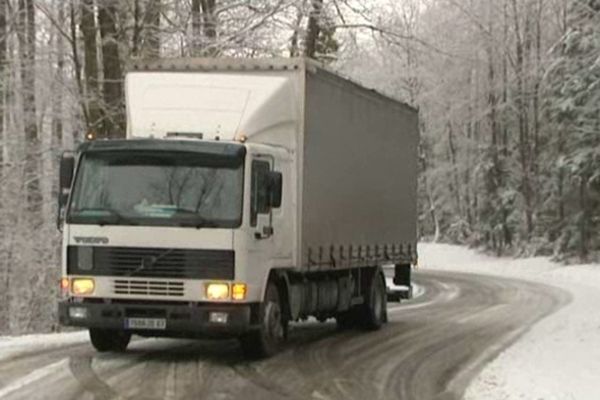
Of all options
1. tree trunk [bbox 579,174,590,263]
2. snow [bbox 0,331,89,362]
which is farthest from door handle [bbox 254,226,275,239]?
tree trunk [bbox 579,174,590,263]

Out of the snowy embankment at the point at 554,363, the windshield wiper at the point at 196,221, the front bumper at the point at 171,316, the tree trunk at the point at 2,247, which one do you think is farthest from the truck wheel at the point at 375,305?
the tree trunk at the point at 2,247

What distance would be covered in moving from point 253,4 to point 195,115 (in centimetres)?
1111

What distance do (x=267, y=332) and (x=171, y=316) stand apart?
1.44 m

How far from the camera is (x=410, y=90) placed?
6172cm

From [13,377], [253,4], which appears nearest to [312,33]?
[253,4]

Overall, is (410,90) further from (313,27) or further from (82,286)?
(82,286)

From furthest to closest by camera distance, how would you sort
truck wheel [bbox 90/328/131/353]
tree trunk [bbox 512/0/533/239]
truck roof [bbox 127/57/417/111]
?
1. tree trunk [bbox 512/0/533/239]
2. truck roof [bbox 127/57/417/111]
3. truck wheel [bbox 90/328/131/353]

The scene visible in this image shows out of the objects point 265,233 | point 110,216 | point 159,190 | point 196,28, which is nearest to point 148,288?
point 110,216

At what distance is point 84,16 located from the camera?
906 inches

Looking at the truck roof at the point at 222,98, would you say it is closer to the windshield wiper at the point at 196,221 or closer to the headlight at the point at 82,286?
the windshield wiper at the point at 196,221

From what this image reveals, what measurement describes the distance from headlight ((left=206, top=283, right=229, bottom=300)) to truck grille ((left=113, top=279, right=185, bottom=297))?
0.32 m

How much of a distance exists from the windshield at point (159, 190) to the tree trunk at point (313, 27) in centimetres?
1275

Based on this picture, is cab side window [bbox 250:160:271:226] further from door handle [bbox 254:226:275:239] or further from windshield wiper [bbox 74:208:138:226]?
windshield wiper [bbox 74:208:138:226]

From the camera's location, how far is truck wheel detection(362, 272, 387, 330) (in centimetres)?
1814
